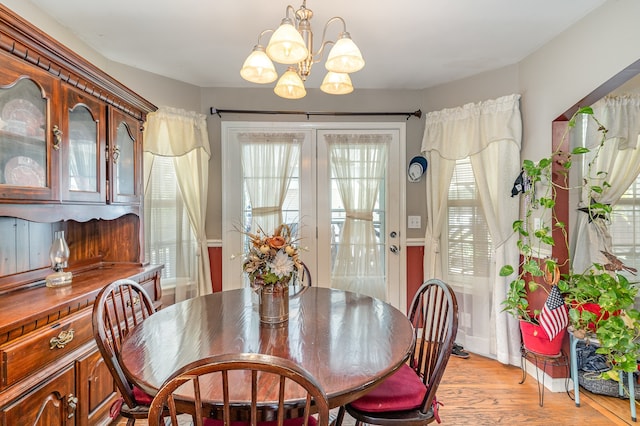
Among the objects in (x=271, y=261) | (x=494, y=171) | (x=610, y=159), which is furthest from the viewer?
(x=494, y=171)

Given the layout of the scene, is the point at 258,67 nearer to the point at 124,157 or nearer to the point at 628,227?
the point at 124,157

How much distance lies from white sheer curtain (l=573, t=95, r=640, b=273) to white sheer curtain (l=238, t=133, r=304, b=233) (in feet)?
7.88

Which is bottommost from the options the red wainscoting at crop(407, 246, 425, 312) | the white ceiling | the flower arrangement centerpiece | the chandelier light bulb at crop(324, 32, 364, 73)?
the red wainscoting at crop(407, 246, 425, 312)

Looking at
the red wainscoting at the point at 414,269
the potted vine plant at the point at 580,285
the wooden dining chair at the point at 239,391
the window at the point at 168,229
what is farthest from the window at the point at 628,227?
the window at the point at 168,229

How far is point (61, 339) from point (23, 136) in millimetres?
940

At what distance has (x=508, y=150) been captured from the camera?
2645 millimetres

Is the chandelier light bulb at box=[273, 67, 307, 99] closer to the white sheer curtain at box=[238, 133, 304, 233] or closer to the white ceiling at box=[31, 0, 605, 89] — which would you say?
the white ceiling at box=[31, 0, 605, 89]

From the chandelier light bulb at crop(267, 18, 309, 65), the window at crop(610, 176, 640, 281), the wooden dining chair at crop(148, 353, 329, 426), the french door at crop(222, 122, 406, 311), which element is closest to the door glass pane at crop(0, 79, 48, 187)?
the chandelier light bulb at crop(267, 18, 309, 65)

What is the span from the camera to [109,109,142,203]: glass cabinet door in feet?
6.84

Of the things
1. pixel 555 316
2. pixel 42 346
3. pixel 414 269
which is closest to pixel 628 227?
pixel 555 316

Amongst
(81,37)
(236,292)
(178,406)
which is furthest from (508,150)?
(81,37)

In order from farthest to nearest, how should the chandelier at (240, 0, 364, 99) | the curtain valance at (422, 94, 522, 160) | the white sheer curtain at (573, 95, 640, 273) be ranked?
the curtain valance at (422, 94, 522, 160), the white sheer curtain at (573, 95, 640, 273), the chandelier at (240, 0, 364, 99)

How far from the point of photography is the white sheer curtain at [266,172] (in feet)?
10.4

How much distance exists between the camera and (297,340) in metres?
1.30
